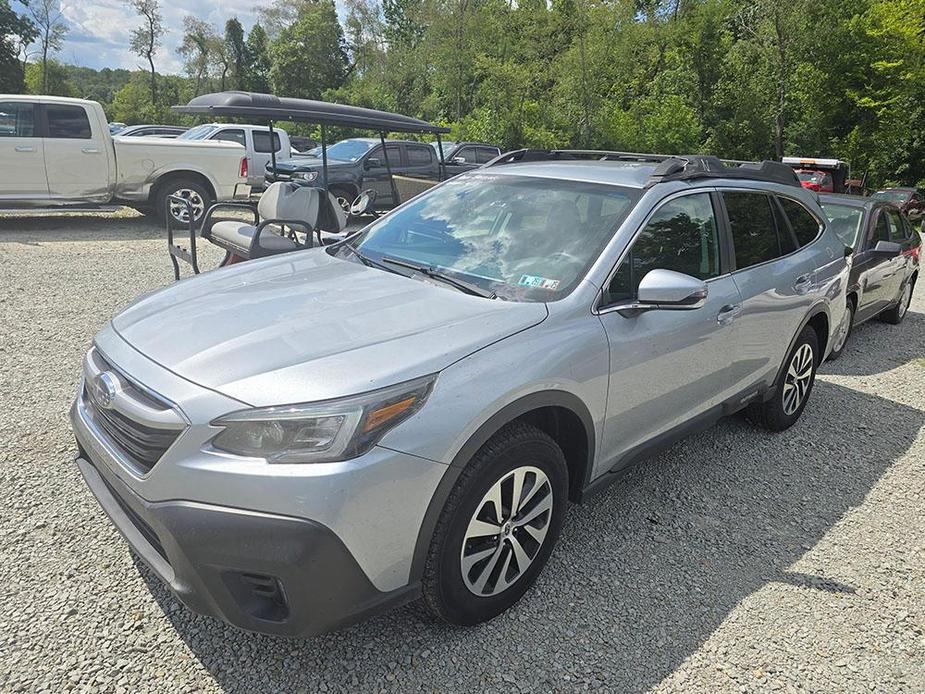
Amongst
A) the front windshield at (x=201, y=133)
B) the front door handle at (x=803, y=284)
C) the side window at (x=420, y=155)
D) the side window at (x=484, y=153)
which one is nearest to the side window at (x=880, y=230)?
the front door handle at (x=803, y=284)

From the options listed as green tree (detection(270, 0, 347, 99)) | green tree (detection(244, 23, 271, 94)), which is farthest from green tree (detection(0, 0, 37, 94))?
green tree (detection(244, 23, 271, 94))

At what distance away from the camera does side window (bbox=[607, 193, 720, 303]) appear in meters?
2.92

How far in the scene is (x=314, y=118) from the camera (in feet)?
19.8

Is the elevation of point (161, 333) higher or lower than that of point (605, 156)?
lower

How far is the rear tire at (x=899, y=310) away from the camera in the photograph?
7660 mm

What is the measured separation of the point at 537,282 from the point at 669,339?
2.30ft

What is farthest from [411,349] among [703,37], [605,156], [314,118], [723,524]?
[703,37]

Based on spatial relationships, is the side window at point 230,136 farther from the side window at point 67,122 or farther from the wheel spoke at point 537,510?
the wheel spoke at point 537,510

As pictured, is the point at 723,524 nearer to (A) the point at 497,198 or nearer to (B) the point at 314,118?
(A) the point at 497,198

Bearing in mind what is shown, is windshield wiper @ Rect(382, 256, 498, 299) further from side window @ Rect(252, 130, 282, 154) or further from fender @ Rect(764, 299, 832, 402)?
side window @ Rect(252, 130, 282, 154)

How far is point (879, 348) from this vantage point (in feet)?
22.3

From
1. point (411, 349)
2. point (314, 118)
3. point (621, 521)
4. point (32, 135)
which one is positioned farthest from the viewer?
point (32, 135)

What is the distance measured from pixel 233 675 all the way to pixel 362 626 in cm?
47

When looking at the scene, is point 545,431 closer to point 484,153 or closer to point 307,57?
point 484,153
